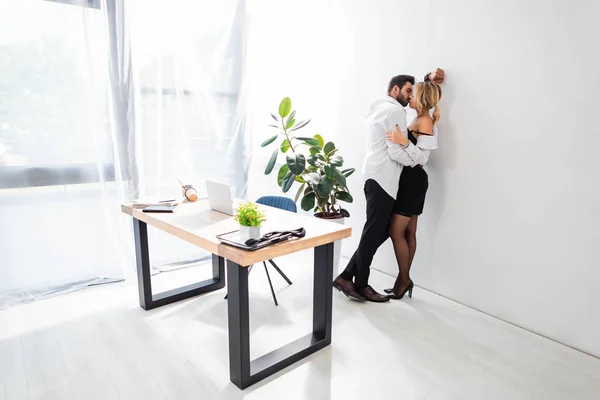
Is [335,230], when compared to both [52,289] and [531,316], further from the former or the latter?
[52,289]

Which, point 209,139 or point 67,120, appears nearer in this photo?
point 67,120

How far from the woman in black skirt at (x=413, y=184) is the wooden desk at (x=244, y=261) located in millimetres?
889

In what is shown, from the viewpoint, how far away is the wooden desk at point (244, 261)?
1.96 meters

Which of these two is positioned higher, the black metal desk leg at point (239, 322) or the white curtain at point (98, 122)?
the white curtain at point (98, 122)

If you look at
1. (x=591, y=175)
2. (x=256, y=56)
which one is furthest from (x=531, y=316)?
(x=256, y=56)

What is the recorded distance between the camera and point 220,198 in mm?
2535

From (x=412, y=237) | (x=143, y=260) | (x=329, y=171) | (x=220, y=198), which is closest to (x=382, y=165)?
(x=329, y=171)

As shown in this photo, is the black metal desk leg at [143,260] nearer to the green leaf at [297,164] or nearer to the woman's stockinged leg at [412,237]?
the green leaf at [297,164]

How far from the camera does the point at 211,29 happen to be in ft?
12.3

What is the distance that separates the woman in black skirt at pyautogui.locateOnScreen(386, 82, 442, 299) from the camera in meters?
2.82

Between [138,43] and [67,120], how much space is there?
0.88 metres

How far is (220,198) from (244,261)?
86 cm

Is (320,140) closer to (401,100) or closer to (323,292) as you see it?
(401,100)

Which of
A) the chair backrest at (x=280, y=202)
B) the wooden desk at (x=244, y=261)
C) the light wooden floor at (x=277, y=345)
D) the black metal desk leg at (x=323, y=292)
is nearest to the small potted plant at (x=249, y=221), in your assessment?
the wooden desk at (x=244, y=261)
